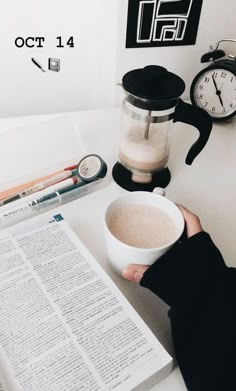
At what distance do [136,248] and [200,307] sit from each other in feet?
0.34

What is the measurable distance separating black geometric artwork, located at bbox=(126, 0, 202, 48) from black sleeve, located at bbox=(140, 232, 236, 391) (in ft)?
1.48

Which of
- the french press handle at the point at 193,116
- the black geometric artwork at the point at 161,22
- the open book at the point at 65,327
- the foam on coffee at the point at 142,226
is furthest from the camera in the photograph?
the black geometric artwork at the point at 161,22

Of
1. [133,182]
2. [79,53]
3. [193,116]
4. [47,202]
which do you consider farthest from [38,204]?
[79,53]

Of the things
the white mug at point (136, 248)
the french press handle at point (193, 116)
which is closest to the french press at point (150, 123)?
the french press handle at point (193, 116)

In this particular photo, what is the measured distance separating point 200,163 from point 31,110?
42cm

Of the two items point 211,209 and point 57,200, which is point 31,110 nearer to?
point 57,200

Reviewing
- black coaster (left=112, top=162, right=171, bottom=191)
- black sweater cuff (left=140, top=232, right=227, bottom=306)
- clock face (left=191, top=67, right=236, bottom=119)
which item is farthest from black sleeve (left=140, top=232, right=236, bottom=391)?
clock face (left=191, top=67, right=236, bottom=119)

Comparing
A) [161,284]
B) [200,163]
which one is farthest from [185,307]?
[200,163]

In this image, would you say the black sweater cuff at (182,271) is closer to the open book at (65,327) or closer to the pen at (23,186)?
the open book at (65,327)

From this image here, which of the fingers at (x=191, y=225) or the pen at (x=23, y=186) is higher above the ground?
the fingers at (x=191, y=225)

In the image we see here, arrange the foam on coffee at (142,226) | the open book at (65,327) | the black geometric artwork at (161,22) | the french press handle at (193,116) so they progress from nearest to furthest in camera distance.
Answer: the open book at (65,327), the foam on coffee at (142,226), the french press handle at (193,116), the black geometric artwork at (161,22)

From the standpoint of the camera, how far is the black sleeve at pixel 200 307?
17.6 inches

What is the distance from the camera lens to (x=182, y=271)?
506 mm

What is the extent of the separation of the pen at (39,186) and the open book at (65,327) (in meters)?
0.08
